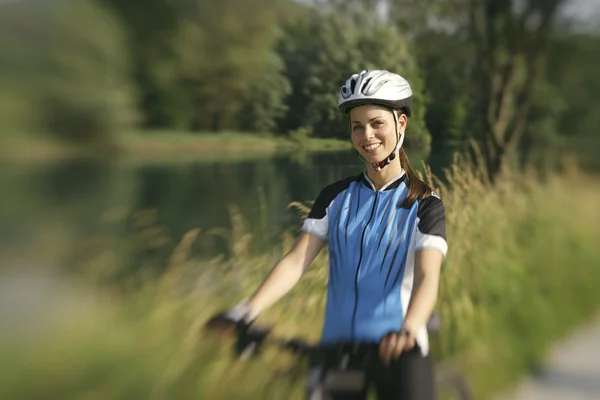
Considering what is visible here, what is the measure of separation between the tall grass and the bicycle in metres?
0.15

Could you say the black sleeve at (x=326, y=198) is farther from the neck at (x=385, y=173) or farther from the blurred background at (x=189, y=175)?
the blurred background at (x=189, y=175)

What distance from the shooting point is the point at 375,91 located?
80.3 inches

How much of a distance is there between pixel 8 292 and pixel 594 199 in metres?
6.34

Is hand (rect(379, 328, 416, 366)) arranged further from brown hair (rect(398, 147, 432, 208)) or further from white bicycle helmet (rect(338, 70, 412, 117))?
white bicycle helmet (rect(338, 70, 412, 117))

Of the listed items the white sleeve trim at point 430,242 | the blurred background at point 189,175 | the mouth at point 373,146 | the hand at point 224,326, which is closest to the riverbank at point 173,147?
the blurred background at point 189,175

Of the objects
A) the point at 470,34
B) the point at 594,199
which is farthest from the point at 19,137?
the point at 594,199

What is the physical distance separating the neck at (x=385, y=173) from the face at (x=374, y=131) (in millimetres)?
68

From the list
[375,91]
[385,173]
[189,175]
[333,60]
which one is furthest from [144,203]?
[375,91]

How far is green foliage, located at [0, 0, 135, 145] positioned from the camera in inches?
115

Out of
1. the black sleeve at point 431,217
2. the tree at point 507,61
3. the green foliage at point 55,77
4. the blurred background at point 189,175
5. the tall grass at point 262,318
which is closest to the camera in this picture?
the black sleeve at point 431,217

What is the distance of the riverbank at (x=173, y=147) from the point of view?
2.93m

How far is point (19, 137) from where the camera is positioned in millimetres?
2906

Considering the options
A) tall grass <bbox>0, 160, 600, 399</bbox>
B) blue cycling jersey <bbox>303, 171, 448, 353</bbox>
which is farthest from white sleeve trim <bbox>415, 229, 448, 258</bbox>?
tall grass <bbox>0, 160, 600, 399</bbox>

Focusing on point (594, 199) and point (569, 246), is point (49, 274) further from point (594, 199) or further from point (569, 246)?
point (594, 199)
